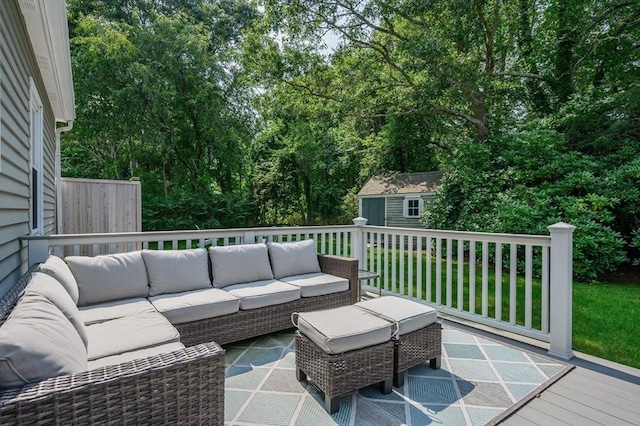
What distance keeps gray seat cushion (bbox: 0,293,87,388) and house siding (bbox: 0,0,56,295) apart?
1.03 metres

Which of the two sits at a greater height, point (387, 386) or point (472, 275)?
point (472, 275)

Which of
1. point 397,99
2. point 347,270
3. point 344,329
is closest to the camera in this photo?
point 344,329

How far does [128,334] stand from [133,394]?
2.99 feet

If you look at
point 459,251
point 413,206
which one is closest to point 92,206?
point 459,251

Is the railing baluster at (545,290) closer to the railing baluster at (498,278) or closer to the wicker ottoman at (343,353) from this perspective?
the railing baluster at (498,278)

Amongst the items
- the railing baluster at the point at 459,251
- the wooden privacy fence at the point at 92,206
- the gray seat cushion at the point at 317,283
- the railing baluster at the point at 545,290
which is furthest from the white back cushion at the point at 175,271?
the wooden privacy fence at the point at 92,206

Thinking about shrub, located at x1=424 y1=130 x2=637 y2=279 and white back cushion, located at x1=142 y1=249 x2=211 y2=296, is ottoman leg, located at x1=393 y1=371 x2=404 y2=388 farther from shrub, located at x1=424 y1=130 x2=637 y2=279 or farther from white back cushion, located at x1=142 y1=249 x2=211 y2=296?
shrub, located at x1=424 y1=130 x2=637 y2=279

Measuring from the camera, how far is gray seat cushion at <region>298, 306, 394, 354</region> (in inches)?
92.5

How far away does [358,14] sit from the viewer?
9.68 metres

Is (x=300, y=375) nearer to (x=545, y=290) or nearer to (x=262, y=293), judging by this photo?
(x=262, y=293)

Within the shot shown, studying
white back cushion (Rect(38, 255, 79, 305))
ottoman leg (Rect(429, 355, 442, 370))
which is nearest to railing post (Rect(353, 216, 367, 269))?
ottoman leg (Rect(429, 355, 442, 370))

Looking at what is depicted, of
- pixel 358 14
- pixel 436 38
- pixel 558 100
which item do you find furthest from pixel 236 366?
pixel 558 100

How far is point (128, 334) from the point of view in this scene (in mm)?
2217

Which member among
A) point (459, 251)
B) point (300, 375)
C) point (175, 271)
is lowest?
point (300, 375)
